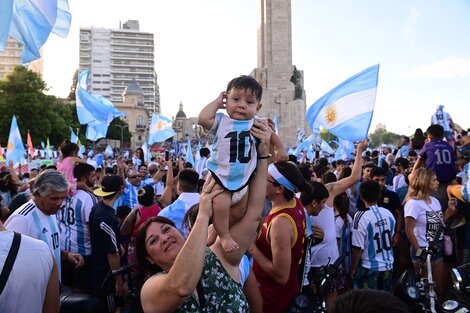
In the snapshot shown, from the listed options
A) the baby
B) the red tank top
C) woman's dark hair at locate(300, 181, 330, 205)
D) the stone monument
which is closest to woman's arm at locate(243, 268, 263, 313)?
the baby

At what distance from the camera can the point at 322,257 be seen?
4.24 metres

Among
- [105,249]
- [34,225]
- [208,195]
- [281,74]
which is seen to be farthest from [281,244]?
[281,74]

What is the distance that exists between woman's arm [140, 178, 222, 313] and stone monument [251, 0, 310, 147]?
43.0 meters

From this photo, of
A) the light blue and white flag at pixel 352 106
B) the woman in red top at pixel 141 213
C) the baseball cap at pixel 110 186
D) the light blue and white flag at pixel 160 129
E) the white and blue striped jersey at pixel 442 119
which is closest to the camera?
the baseball cap at pixel 110 186

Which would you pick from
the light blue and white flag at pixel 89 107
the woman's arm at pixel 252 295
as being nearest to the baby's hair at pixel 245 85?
the woman's arm at pixel 252 295

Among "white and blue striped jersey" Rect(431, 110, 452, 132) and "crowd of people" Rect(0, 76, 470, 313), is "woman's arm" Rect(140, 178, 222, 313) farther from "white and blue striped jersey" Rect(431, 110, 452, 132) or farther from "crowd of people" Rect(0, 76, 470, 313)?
"white and blue striped jersey" Rect(431, 110, 452, 132)

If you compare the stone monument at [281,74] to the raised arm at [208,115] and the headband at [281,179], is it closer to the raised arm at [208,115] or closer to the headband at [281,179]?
the headband at [281,179]

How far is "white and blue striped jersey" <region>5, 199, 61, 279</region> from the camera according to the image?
339cm

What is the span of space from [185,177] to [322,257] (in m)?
→ 1.77

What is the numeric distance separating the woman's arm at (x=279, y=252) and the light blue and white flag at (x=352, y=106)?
2862 millimetres

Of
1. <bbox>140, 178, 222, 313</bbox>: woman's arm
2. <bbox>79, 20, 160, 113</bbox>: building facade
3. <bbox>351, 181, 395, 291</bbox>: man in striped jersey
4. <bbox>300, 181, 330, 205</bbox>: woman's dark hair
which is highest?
<bbox>79, 20, 160, 113</bbox>: building facade

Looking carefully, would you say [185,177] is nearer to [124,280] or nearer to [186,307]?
[124,280]

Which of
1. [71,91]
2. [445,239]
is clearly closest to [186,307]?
[445,239]

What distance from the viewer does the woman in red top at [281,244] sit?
2.98 meters
